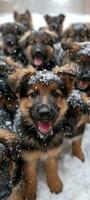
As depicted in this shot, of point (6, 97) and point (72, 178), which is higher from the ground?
point (6, 97)

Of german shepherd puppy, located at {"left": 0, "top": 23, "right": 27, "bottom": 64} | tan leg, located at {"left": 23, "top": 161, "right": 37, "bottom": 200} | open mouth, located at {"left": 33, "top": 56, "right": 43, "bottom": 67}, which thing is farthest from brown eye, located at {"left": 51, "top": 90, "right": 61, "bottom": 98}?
german shepherd puppy, located at {"left": 0, "top": 23, "right": 27, "bottom": 64}

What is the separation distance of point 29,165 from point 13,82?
949 mm

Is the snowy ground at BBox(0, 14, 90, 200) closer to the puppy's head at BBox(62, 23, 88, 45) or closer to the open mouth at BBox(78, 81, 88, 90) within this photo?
the open mouth at BBox(78, 81, 88, 90)

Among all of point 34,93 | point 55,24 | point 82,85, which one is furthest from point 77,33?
point 34,93

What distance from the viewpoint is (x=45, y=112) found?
4.29 metres

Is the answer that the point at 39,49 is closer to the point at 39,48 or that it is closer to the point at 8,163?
the point at 39,48

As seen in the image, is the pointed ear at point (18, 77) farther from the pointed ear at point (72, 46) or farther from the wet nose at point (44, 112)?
the pointed ear at point (72, 46)

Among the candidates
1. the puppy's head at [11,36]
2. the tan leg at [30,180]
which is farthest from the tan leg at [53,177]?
the puppy's head at [11,36]

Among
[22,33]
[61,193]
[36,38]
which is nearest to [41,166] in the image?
[61,193]

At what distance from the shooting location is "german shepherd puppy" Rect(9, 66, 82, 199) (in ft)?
14.9

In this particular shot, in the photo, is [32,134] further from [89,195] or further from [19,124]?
[89,195]

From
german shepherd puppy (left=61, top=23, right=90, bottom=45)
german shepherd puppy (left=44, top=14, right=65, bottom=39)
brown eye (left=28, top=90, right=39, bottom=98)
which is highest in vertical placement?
brown eye (left=28, top=90, right=39, bottom=98)

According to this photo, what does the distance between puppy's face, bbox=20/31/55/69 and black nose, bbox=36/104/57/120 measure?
2449 mm

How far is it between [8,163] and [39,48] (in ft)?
10.2
